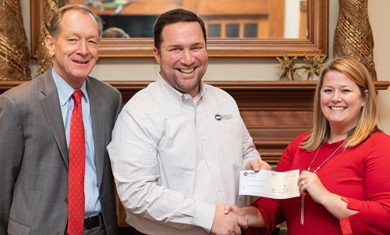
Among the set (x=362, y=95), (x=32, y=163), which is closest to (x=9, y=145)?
(x=32, y=163)

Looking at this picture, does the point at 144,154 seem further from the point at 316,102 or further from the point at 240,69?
the point at 240,69

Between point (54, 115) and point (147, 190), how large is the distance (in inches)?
21.2

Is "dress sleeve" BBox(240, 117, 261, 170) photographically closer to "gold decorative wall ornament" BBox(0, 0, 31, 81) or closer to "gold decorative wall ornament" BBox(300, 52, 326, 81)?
"gold decorative wall ornament" BBox(300, 52, 326, 81)

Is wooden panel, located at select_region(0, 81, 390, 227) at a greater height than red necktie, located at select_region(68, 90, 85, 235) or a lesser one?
greater

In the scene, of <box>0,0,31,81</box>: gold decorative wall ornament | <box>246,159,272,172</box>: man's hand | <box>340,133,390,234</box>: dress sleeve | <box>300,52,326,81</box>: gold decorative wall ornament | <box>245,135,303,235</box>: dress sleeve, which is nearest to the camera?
<box>340,133,390,234</box>: dress sleeve

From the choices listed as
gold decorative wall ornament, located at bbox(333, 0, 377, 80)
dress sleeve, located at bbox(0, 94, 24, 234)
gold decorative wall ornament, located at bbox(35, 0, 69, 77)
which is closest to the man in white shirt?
dress sleeve, located at bbox(0, 94, 24, 234)

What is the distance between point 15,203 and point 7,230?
0.15m

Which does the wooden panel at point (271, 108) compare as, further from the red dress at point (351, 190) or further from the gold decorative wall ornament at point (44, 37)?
the red dress at point (351, 190)

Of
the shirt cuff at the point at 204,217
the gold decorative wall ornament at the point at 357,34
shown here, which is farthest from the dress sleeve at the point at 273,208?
the gold decorative wall ornament at the point at 357,34

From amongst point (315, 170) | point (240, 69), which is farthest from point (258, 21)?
point (315, 170)

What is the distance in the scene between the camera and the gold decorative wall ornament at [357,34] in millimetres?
2436

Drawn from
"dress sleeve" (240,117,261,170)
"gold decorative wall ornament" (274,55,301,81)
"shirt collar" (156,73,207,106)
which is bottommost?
"dress sleeve" (240,117,261,170)

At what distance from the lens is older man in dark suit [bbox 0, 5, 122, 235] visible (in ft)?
4.89

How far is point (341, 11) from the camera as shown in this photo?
250 centimetres
